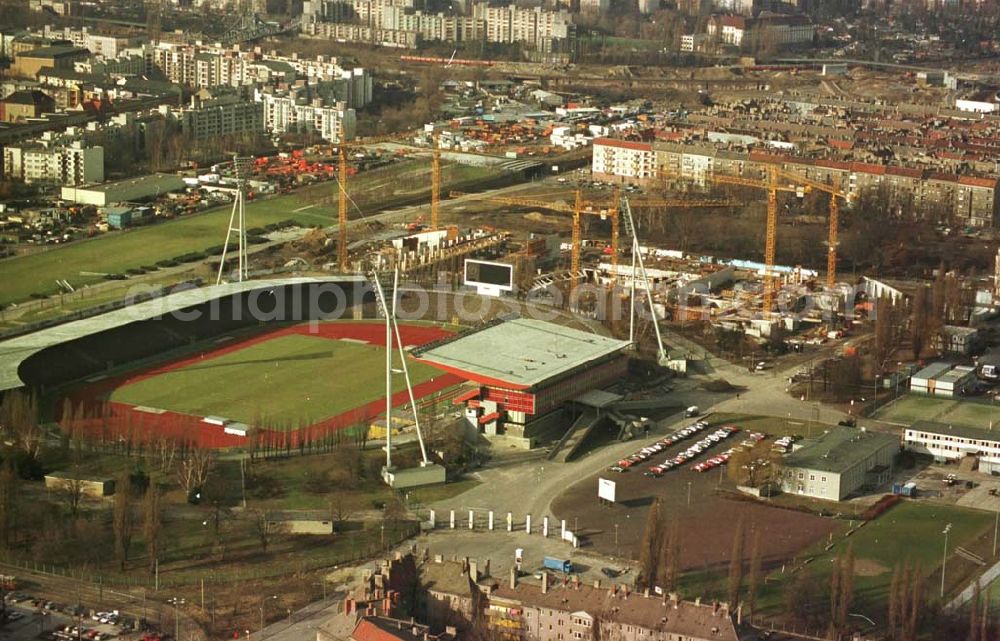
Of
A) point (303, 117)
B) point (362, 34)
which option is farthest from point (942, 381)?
point (362, 34)

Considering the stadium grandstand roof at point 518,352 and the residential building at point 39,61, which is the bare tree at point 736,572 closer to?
the stadium grandstand roof at point 518,352

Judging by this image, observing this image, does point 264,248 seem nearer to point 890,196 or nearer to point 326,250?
point 326,250

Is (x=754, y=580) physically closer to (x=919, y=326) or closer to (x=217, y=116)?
(x=919, y=326)

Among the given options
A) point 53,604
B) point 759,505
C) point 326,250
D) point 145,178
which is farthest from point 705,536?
point 145,178

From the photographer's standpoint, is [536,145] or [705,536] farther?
[536,145]

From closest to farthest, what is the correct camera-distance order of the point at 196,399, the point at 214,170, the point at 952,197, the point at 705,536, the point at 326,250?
the point at 705,536, the point at 196,399, the point at 326,250, the point at 952,197, the point at 214,170

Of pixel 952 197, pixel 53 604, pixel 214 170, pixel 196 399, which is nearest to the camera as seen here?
pixel 53 604

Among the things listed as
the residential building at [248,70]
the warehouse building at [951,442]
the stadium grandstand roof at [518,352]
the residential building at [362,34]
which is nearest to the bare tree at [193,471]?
the stadium grandstand roof at [518,352]
